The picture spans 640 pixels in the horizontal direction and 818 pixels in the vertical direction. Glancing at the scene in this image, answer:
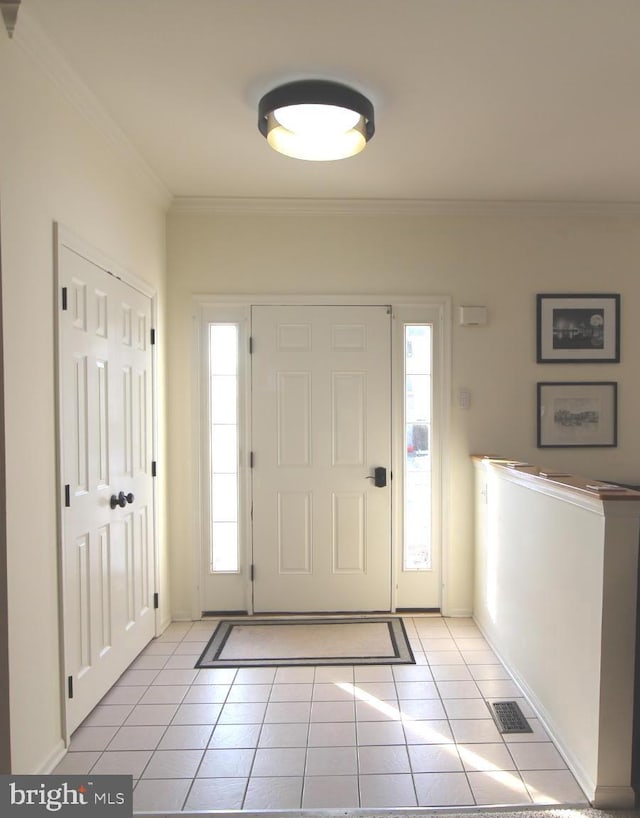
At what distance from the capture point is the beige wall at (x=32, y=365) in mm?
1724

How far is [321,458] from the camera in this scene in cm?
344

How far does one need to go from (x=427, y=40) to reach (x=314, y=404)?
2096 mm

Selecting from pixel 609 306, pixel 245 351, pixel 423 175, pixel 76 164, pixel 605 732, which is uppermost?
pixel 423 175

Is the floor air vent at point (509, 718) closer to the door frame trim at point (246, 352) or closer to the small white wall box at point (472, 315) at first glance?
the door frame trim at point (246, 352)

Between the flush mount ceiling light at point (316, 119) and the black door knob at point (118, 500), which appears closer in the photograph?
the flush mount ceiling light at point (316, 119)

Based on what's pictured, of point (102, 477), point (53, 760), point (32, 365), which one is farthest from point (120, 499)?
point (53, 760)

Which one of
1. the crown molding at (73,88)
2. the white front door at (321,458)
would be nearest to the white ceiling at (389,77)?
the crown molding at (73,88)

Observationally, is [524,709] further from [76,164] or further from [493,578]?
[76,164]

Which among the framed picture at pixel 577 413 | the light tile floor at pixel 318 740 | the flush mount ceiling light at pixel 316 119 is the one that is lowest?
the light tile floor at pixel 318 740

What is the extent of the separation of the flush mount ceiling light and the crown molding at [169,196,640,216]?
97cm

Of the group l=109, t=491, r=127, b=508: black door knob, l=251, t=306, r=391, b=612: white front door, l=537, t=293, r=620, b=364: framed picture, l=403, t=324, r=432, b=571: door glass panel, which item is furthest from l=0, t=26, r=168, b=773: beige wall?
l=537, t=293, r=620, b=364: framed picture

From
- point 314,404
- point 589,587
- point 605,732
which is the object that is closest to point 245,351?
point 314,404

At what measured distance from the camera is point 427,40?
1.88 m

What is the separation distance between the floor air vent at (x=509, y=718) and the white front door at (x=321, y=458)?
1153 mm
